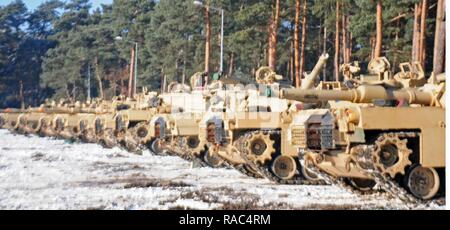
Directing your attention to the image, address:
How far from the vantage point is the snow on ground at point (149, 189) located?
11.4 meters

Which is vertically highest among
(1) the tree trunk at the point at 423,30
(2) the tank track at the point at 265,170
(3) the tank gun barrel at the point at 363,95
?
(1) the tree trunk at the point at 423,30

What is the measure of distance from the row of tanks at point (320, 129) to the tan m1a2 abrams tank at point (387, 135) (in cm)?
1

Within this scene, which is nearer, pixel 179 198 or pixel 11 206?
pixel 11 206

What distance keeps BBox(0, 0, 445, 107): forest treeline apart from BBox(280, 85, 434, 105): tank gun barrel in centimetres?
749

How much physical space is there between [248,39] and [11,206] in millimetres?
27057

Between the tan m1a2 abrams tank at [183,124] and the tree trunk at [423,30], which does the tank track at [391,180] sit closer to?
the tan m1a2 abrams tank at [183,124]

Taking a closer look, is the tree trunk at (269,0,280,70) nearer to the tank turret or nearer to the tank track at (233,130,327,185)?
the tank track at (233,130,327,185)

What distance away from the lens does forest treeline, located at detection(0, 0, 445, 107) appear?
30.0 meters

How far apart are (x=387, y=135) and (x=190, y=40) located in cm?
3582

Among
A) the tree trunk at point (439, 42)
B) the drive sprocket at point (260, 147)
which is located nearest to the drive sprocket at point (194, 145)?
the drive sprocket at point (260, 147)

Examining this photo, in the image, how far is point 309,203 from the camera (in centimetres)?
1163

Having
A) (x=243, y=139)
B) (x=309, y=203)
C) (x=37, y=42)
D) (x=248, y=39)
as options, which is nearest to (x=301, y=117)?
(x=309, y=203)

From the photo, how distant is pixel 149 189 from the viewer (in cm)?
1391
